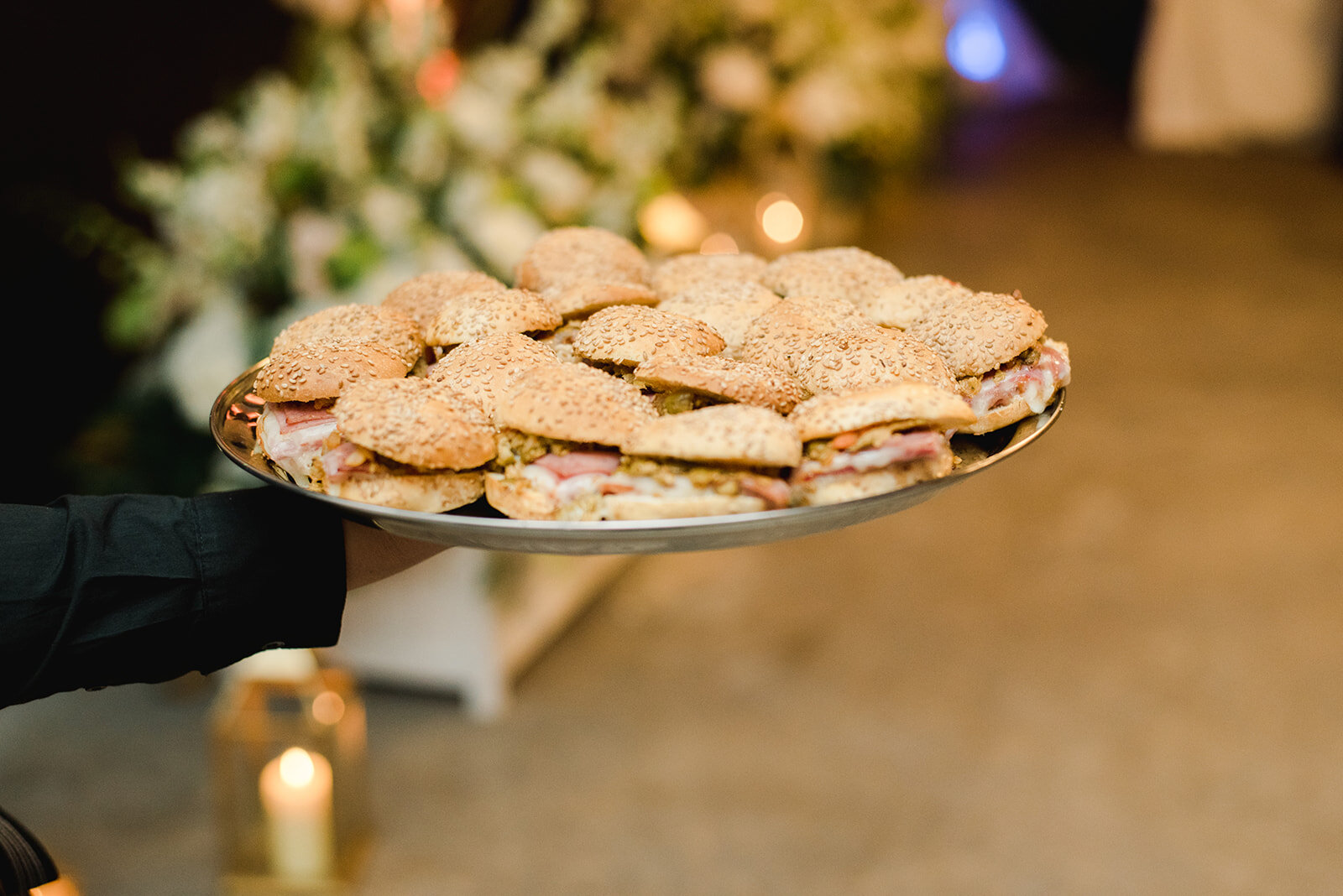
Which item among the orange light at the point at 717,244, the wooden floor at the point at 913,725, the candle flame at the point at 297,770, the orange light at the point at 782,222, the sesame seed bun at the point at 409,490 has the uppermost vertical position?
the sesame seed bun at the point at 409,490

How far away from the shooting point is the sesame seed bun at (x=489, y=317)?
124 centimetres

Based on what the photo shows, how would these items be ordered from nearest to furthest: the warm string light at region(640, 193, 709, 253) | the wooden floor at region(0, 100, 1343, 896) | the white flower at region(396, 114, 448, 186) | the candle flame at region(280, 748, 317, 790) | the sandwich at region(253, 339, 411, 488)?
the sandwich at region(253, 339, 411, 488), the candle flame at region(280, 748, 317, 790), the wooden floor at region(0, 100, 1343, 896), the white flower at region(396, 114, 448, 186), the warm string light at region(640, 193, 709, 253)

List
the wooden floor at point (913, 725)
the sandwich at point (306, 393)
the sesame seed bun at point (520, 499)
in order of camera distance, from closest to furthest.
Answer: the sesame seed bun at point (520, 499) → the sandwich at point (306, 393) → the wooden floor at point (913, 725)

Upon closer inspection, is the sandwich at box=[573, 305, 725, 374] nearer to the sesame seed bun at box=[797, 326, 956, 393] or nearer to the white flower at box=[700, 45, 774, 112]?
the sesame seed bun at box=[797, 326, 956, 393]

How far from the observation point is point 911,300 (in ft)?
4.33

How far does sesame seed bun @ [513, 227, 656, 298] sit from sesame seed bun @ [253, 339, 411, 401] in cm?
28

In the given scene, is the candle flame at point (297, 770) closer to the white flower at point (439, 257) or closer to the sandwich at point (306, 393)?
the white flower at point (439, 257)

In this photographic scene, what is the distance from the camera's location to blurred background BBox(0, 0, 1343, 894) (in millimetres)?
2258

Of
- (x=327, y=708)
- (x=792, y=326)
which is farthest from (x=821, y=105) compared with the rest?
(x=792, y=326)

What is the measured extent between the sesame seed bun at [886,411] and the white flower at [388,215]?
4.90ft

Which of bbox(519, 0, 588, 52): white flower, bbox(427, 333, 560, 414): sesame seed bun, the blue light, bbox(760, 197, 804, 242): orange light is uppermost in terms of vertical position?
bbox(519, 0, 588, 52): white flower

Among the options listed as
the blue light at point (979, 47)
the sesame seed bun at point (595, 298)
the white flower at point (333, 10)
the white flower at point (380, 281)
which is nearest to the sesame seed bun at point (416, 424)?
the sesame seed bun at point (595, 298)

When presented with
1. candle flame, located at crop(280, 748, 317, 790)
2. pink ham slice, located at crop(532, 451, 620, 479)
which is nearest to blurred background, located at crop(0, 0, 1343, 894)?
candle flame, located at crop(280, 748, 317, 790)

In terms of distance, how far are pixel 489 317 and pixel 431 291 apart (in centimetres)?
19
